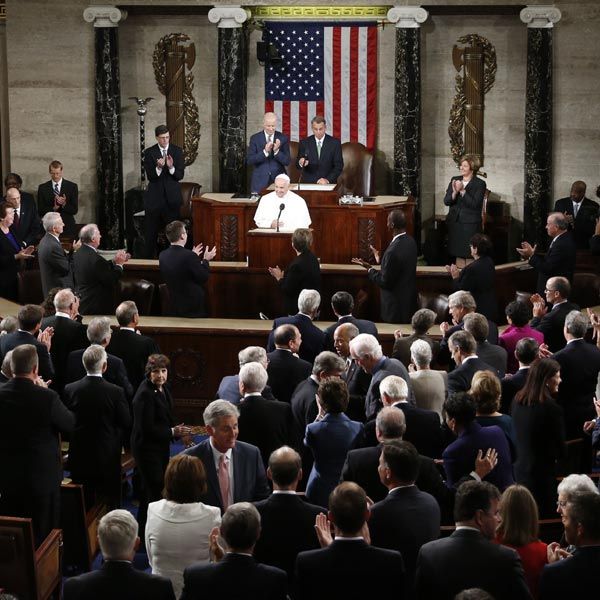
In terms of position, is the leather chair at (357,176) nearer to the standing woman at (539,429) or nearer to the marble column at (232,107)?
the marble column at (232,107)

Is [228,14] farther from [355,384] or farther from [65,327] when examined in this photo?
[355,384]

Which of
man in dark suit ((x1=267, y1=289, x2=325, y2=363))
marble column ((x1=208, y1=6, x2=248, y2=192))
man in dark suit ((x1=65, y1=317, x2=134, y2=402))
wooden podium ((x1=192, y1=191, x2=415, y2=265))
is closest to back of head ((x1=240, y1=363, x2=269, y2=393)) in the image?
man in dark suit ((x1=65, y1=317, x2=134, y2=402))

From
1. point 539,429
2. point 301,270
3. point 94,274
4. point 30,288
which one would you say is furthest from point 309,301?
point 30,288

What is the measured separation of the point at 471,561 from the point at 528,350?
3.25 metres

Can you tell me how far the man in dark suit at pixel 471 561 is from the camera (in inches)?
214

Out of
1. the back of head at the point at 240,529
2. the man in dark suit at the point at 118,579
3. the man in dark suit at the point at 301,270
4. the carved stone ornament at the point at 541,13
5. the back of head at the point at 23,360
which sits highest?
the carved stone ornament at the point at 541,13

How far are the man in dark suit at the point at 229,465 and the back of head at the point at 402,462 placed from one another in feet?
3.75

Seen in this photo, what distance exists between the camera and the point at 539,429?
25.9 ft

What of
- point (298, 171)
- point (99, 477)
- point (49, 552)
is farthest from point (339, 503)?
point (298, 171)

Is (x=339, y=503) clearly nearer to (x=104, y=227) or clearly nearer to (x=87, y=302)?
(x=87, y=302)

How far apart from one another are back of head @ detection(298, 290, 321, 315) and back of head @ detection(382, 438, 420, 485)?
3.78 m

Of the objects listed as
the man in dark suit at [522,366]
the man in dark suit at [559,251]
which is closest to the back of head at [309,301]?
the man in dark suit at [522,366]

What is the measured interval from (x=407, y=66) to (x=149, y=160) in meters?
3.81

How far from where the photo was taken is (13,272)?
44.4 feet
